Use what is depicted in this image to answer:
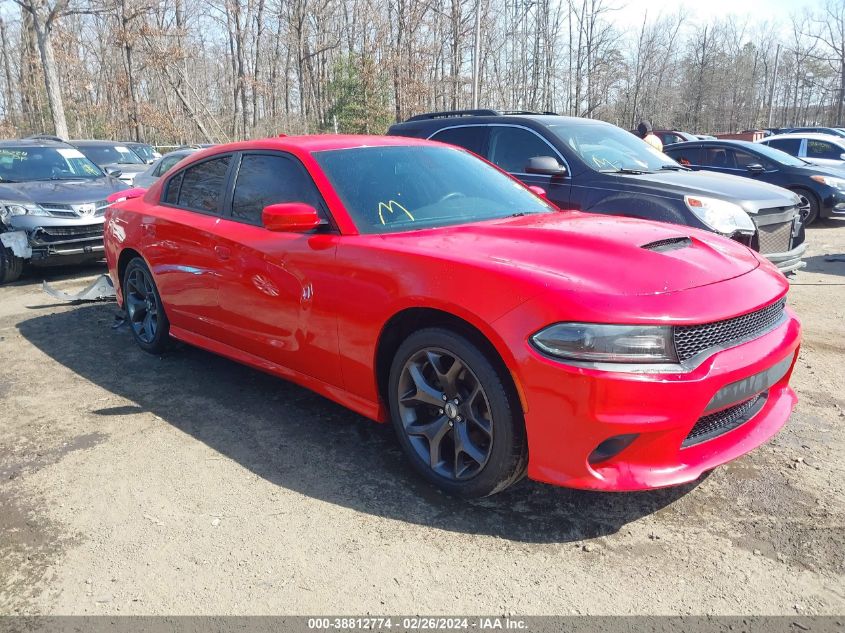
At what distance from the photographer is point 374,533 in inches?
107

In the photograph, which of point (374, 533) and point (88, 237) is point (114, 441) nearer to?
point (374, 533)

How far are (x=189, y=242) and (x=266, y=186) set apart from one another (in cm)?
77

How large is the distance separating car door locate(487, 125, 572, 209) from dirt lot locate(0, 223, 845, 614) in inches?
116

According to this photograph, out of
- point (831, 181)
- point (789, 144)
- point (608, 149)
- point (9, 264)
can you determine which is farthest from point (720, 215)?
point (789, 144)

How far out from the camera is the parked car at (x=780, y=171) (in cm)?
1111

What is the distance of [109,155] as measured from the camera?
16297mm

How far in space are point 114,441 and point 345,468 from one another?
53.7 inches

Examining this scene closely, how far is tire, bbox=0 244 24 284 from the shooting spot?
769 cm

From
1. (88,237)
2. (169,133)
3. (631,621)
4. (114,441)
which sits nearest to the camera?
(631,621)

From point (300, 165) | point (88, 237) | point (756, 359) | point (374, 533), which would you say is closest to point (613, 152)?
point (300, 165)

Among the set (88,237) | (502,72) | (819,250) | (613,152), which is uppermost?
(502,72)

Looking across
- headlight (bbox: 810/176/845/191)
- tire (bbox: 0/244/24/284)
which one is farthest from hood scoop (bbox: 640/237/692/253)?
headlight (bbox: 810/176/845/191)

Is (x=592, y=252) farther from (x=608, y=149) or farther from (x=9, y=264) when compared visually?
(x=9, y=264)

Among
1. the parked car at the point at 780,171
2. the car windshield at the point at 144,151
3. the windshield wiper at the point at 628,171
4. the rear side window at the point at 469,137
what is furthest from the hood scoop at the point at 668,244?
the car windshield at the point at 144,151
